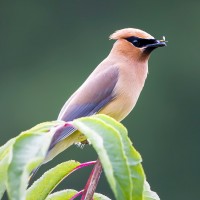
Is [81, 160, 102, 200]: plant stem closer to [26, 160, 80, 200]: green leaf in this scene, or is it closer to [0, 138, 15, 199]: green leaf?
[26, 160, 80, 200]: green leaf

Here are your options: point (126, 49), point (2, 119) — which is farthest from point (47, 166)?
point (126, 49)

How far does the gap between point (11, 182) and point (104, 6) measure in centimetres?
1695

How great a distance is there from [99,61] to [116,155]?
13.5 m

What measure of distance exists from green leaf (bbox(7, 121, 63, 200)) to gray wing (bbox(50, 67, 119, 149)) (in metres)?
1.82

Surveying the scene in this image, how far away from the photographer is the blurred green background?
15.0 metres

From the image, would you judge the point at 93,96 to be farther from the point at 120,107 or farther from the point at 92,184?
the point at 92,184

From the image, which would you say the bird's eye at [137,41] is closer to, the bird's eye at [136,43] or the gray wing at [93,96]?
the bird's eye at [136,43]

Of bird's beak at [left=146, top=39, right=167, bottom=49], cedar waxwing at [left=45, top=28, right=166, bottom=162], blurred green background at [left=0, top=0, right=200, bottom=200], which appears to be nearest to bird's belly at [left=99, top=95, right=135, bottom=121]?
cedar waxwing at [left=45, top=28, right=166, bottom=162]

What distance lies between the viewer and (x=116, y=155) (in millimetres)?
1780

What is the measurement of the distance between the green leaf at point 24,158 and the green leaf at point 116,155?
9 cm

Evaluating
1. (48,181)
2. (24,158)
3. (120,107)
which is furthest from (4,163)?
(120,107)

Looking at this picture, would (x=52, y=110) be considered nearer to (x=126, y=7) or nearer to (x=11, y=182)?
(x=126, y=7)

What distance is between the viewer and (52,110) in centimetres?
1462

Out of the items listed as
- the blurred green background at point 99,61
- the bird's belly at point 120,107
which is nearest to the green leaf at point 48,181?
the bird's belly at point 120,107
